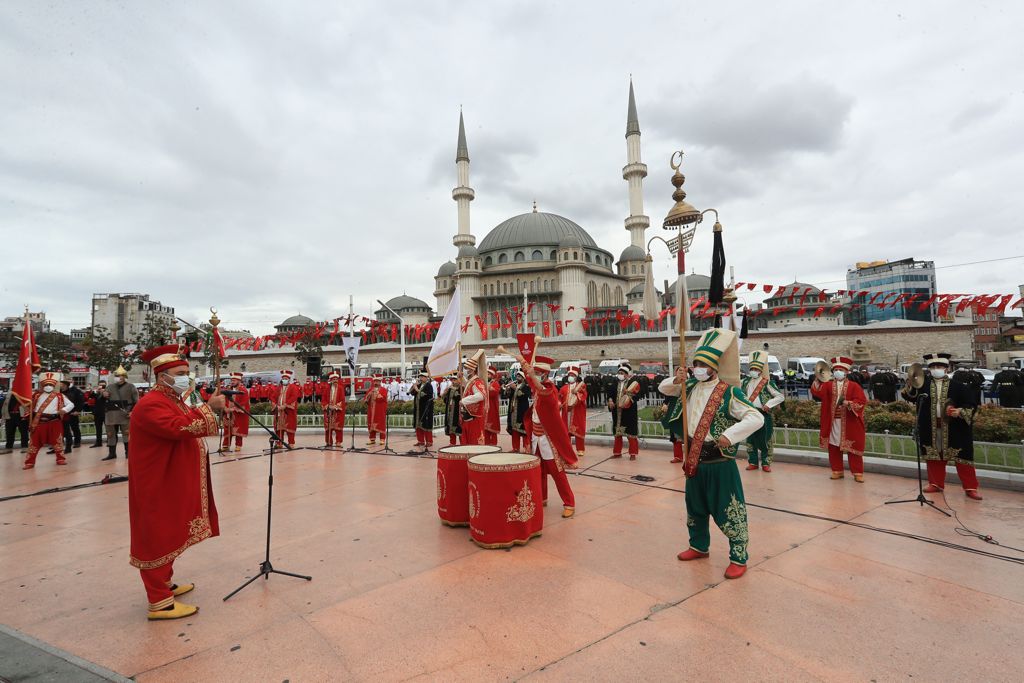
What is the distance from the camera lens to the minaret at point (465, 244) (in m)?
56.5

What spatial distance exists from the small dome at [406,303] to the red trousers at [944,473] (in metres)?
65.7

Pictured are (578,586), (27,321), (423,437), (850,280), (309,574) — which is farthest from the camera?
(850,280)

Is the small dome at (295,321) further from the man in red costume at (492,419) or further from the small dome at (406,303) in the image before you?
the man in red costume at (492,419)

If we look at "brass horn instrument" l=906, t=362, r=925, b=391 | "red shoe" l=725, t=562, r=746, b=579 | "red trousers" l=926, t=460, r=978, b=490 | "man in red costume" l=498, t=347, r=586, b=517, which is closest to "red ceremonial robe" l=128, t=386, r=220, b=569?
"man in red costume" l=498, t=347, r=586, b=517

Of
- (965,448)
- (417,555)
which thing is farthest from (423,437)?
(965,448)

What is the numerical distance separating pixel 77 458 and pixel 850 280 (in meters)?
82.2

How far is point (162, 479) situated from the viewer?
11.3ft

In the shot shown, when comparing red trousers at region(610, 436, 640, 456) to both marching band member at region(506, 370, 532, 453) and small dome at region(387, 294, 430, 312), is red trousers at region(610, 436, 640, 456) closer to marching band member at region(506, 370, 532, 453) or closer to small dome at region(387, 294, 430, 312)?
marching band member at region(506, 370, 532, 453)

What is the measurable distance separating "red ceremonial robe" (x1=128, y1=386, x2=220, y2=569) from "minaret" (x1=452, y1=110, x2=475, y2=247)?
2227 inches

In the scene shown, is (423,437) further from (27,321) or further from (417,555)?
(27,321)

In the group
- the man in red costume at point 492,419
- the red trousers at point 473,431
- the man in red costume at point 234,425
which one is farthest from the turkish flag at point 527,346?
the man in red costume at point 234,425

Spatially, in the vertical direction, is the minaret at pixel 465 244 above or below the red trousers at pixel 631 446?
above

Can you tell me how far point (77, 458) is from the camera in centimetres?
1066

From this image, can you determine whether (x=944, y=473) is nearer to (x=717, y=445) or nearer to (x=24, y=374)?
(x=717, y=445)
